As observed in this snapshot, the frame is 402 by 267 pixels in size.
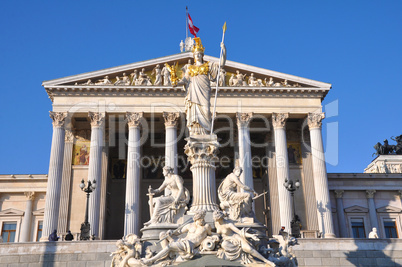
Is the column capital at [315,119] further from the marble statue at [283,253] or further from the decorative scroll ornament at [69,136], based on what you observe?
the marble statue at [283,253]

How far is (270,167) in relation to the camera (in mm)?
41969

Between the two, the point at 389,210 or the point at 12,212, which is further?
the point at 389,210

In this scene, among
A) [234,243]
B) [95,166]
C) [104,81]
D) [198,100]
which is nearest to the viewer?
[234,243]

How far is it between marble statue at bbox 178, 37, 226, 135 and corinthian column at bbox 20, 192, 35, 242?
34191mm

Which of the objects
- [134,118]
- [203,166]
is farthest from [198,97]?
[134,118]

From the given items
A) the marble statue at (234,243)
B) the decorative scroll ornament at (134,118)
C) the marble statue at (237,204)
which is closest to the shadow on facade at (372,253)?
the marble statue at (237,204)

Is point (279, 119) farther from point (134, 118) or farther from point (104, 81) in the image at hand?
point (104, 81)

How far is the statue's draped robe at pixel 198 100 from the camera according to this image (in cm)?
1487

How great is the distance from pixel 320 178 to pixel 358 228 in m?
10.4

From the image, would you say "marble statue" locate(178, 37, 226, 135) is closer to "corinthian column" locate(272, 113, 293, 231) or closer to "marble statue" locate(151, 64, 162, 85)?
"corinthian column" locate(272, 113, 293, 231)

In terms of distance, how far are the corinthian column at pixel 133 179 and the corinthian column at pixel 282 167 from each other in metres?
11.2

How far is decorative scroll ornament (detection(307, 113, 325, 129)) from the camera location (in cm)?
4044

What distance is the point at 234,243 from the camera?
11.8 meters

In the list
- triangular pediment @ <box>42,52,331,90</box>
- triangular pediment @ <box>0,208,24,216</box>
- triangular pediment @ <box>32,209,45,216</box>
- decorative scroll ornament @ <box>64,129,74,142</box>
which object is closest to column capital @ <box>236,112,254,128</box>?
triangular pediment @ <box>42,52,331,90</box>
